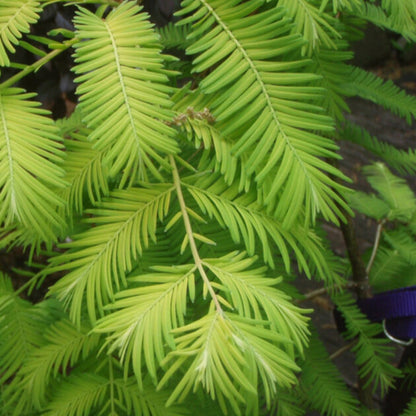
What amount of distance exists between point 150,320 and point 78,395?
0.19 m

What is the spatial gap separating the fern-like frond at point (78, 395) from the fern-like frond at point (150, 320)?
0.14 metres

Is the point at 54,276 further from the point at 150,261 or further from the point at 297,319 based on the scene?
the point at 297,319

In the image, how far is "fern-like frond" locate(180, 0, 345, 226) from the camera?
0.41m

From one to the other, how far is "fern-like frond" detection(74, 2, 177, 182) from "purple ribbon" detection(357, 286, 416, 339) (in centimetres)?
45

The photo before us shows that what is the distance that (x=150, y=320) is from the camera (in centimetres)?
35

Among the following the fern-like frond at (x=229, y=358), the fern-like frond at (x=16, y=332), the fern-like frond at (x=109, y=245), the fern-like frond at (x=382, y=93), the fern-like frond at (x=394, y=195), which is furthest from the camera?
the fern-like frond at (x=394, y=195)

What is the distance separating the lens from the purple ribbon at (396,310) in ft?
2.18

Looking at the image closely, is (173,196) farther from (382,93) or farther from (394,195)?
(394,195)

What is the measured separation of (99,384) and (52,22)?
79cm

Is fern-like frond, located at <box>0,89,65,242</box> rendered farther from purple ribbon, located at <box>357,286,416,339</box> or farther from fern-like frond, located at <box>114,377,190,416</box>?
purple ribbon, located at <box>357,286,416,339</box>

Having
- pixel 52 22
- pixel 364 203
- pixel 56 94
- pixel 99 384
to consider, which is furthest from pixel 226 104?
pixel 56 94

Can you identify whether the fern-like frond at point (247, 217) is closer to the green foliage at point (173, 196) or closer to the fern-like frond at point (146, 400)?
the green foliage at point (173, 196)

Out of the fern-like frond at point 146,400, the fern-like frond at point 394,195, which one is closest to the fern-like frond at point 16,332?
the fern-like frond at point 146,400

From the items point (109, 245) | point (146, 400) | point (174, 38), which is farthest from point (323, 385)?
point (174, 38)
